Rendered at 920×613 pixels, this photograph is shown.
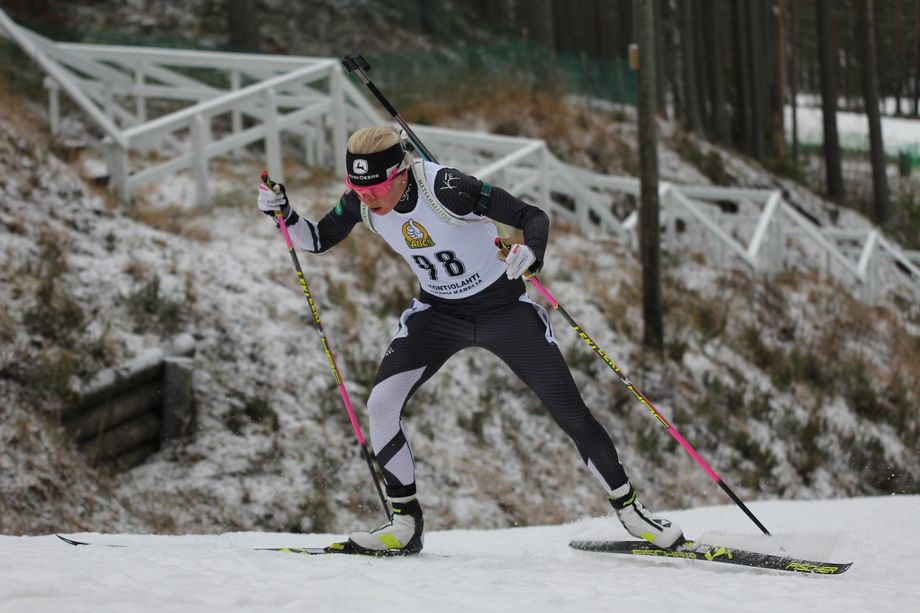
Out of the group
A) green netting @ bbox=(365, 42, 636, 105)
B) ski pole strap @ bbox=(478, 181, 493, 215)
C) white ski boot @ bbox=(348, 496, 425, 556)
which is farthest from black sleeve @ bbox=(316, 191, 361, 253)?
green netting @ bbox=(365, 42, 636, 105)

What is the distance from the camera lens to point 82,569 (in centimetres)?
419

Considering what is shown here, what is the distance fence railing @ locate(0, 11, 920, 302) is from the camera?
10.9 metres

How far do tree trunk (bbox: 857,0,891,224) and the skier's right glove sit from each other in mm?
26042

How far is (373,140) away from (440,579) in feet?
7.05

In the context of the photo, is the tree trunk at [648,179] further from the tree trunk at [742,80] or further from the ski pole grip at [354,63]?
the tree trunk at [742,80]

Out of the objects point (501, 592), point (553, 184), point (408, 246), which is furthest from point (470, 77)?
point (501, 592)

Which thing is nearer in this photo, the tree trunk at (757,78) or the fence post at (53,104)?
the fence post at (53,104)

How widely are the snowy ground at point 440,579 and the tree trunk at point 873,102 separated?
25061 millimetres

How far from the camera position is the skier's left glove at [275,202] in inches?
218

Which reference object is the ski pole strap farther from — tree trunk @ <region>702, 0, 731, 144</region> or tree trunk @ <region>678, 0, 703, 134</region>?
tree trunk @ <region>702, 0, 731, 144</region>

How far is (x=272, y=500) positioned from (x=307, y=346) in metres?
1.80

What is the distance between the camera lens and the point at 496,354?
5.47m

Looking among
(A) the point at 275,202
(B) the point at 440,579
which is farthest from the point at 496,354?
(A) the point at 275,202

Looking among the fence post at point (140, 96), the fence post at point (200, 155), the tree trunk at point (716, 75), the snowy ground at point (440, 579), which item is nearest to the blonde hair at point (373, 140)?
the snowy ground at point (440, 579)
